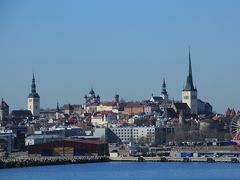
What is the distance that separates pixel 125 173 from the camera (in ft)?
162

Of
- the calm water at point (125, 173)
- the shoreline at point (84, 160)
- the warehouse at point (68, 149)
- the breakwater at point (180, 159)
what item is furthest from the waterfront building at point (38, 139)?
the calm water at point (125, 173)

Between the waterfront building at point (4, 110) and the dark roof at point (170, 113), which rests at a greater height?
the waterfront building at point (4, 110)

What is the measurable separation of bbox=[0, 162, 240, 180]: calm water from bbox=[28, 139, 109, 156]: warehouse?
12.8 m

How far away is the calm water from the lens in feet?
151

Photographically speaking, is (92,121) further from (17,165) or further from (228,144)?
(17,165)

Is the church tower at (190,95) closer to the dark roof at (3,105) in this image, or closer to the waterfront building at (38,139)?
the dark roof at (3,105)

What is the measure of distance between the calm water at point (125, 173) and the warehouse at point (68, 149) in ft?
42.1

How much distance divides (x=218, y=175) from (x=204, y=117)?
6037 cm

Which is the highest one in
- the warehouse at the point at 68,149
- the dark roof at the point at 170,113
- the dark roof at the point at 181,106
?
the dark roof at the point at 181,106

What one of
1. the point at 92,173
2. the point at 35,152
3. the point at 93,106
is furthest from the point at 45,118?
the point at 92,173

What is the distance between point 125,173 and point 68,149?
814 inches

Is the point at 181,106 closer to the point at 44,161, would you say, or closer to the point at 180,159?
the point at 180,159

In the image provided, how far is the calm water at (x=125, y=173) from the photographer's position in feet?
151

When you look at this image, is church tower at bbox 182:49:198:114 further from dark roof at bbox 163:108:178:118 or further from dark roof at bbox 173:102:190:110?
dark roof at bbox 163:108:178:118
